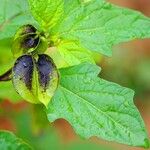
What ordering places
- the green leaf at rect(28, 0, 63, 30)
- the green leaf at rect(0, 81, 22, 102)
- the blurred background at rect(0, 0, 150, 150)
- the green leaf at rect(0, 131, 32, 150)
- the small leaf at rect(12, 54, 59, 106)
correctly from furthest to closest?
the blurred background at rect(0, 0, 150, 150) → the green leaf at rect(0, 81, 22, 102) → the green leaf at rect(0, 131, 32, 150) → the green leaf at rect(28, 0, 63, 30) → the small leaf at rect(12, 54, 59, 106)

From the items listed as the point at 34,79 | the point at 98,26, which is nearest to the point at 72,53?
the point at 98,26

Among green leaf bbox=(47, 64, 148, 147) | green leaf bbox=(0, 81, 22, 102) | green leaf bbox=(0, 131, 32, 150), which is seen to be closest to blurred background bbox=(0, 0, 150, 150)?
green leaf bbox=(0, 81, 22, 102)

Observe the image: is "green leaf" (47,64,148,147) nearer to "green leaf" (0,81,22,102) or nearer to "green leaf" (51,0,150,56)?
"green leaf" (51,0,150,56)

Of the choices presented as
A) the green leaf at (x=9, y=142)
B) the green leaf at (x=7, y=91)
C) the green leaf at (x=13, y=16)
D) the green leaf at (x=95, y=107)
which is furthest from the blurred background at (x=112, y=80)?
the green leaf at (x=95, y=107)

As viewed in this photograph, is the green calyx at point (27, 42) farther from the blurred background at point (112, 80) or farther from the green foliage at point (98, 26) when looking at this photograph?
the blurred background at point (112, 80)

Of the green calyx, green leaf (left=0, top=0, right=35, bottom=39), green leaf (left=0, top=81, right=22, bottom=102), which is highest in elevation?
the green calyx

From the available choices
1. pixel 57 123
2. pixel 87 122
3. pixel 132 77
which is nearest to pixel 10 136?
pixel 87 122

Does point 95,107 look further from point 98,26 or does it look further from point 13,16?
point 13,16
